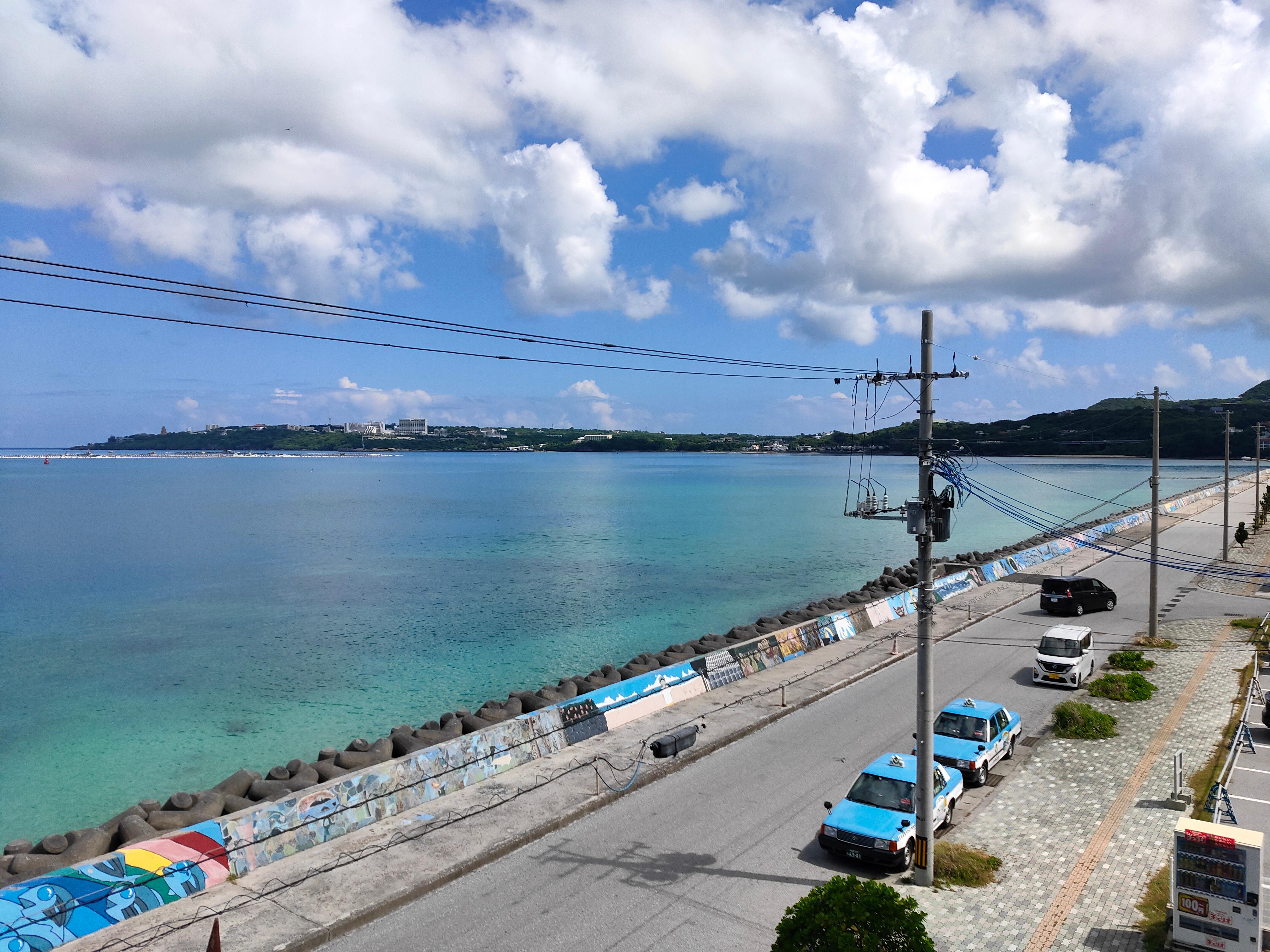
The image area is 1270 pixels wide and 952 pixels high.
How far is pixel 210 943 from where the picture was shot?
9.11 m

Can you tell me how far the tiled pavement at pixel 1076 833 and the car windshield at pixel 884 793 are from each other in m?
1.18

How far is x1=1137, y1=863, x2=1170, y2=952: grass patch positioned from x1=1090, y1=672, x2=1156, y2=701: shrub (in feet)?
34.4

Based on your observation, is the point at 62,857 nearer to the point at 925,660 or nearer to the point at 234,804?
the point at 234,804

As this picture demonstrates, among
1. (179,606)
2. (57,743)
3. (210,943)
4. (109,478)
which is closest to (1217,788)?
(210,943)

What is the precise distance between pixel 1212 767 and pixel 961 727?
4.88m

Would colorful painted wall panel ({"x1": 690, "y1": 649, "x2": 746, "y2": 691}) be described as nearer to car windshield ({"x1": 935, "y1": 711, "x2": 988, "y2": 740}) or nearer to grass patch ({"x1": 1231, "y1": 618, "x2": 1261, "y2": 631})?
car windshield ({"x1": 935, "y1": 711, "x2": 988, "y2": 740})

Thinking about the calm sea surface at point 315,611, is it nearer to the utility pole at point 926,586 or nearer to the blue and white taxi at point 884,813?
the blue and white taxi at point 884,813

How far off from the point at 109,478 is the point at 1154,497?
211 meters

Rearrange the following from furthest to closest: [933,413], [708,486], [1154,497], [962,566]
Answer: [708,486], [962,566], [1154,497], [933,413]

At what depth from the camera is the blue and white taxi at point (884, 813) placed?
41.4ft

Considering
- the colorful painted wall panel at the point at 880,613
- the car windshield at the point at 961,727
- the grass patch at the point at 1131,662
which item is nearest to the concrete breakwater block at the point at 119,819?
the car windshield at the point at 961,727

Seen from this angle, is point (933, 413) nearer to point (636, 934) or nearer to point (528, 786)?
point (636, 934)

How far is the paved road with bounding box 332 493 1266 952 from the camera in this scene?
11016 millimetres

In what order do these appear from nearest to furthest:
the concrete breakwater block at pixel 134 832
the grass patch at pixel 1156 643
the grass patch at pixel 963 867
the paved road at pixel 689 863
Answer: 1. the paved road at pixel 689 863
2. the grass patch at pixel 963 867
3. the concrete breakwater block at pixel 134 832
4. the grass patch at pixel 1156 643
